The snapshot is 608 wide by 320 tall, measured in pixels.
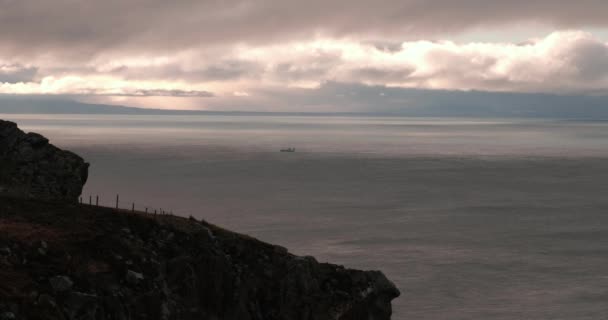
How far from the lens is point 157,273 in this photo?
155ft

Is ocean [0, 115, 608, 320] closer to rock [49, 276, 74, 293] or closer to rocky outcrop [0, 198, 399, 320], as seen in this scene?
rocky outcrop [0, 198, 399, 320]

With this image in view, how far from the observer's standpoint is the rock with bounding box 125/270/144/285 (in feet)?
146

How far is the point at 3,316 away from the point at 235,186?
151m

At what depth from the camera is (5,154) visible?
74938mm

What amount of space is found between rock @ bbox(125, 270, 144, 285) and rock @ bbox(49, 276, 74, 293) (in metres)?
4.57

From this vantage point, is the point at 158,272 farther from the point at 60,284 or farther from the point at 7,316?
the point at 7,316

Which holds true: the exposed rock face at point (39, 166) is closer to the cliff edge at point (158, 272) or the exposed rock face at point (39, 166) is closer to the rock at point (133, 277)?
the cliff edge at point (158, 272)

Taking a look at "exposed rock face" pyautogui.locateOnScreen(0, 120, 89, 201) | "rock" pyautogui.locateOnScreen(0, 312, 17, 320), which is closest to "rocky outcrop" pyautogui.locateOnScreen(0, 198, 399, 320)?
"rock" pyautogui.locateOnScreen(0, 312, 17, 320)

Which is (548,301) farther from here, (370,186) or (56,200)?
(370,186)

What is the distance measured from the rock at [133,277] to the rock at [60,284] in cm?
457

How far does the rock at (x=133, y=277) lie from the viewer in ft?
146

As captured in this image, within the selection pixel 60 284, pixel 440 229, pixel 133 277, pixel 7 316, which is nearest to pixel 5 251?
pixel 60 284

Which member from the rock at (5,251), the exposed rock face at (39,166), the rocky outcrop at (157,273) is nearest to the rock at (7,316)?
the rocky outcrop at (157,273)

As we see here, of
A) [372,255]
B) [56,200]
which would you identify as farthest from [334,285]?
[372,255]
